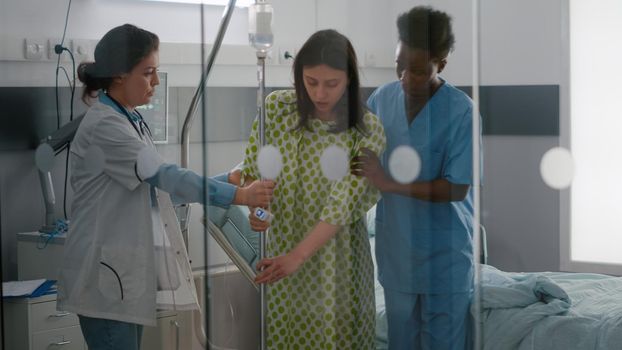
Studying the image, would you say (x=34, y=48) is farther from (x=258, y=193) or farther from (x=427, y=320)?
(x=427, y=320)

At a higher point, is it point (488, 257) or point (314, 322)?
point (488, 257)

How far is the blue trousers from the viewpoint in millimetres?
1918

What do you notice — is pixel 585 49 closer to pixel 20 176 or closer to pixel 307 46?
pixel 307 46

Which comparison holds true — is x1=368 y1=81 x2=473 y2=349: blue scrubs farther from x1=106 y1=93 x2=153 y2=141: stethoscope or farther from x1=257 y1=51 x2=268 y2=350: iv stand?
x1=106 y1=93 x2=153 y2=141: stethoscope

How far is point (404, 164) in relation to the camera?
6.26 feet

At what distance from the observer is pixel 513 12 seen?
6.18 ft

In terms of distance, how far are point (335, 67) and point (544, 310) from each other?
2.57 feet

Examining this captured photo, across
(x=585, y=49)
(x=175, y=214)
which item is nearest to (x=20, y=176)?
(x=175, y=214)

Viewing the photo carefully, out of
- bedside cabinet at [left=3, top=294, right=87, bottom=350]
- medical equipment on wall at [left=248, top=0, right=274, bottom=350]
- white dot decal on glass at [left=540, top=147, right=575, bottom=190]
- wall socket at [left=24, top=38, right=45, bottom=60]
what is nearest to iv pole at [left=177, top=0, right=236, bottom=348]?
medical equipment on wall at [left=248, top=0, right=274, bottom=350]

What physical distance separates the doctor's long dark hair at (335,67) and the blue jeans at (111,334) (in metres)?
0.76

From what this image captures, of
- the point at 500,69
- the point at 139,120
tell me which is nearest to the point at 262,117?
the point at 139,120

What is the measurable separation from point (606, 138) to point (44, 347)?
5.40 feet

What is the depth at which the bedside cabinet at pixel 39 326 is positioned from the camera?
2158mm

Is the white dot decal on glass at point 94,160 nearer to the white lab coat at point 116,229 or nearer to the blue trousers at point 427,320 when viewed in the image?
the white lab coat at point 116,229
